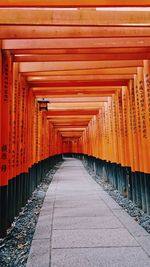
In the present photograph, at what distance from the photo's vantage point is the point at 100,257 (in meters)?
3.16

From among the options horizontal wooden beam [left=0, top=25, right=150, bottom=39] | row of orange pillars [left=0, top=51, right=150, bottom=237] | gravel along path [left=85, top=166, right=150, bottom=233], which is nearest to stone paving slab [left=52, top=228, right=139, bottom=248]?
gravel along path [left=85, top=166, right=150, bottom=233]

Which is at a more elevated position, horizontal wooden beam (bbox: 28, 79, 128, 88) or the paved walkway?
horizontal wooden beam (bbox: 28, 79, 128, 88)

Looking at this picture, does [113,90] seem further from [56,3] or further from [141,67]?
[56,3]

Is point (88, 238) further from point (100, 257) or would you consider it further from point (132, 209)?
point (132, 209)

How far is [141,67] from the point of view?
5.40 meters

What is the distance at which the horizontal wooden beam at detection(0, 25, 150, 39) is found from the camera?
368 cm

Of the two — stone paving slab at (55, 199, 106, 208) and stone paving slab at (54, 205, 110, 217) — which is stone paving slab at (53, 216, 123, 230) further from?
stone paving slab at (55, 199, 106, 208)

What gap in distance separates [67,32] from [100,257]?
119 inches

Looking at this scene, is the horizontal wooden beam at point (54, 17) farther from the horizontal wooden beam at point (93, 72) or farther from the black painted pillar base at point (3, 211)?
the black painted pillar base at point (3, 211)

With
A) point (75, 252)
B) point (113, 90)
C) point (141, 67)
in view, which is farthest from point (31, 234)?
point (113, 90)

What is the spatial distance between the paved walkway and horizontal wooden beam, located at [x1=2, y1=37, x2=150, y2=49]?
9.77ft

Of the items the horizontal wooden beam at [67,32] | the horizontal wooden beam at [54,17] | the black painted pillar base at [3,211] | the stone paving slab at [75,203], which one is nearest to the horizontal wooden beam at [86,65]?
the horizontal wooden beam at [67,32]

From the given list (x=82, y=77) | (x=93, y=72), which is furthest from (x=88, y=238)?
(x=82, y=77)

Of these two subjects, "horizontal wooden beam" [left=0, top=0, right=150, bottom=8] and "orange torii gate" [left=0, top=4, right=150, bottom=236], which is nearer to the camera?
"horizontal wooden beam" [left=0, top=0, right=150, bottom=8]
